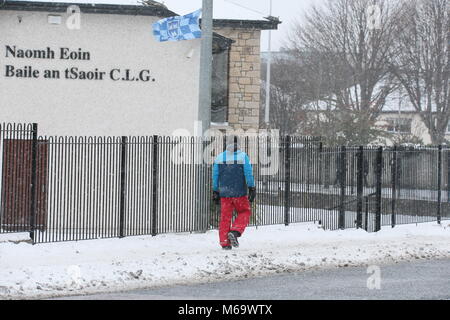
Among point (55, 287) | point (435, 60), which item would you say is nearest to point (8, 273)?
point (55, 287)

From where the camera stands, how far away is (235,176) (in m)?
14.0

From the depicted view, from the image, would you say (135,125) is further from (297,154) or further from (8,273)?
(8,273)

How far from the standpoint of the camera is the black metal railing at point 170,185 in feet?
53.0

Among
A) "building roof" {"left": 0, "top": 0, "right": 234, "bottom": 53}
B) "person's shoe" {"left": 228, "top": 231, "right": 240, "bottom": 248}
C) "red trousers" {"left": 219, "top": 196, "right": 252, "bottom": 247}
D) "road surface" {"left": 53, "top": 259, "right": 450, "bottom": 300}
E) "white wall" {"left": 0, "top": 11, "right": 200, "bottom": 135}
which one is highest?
"building roof" {"left": 0, "top": 0, "right": 234, "bottom": 53}

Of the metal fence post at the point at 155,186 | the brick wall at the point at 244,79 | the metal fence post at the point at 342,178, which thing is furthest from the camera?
the brick wall at the point at 244,79

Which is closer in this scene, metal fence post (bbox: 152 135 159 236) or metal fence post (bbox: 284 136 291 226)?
metal fence post (bbox: 152 135 159 236)

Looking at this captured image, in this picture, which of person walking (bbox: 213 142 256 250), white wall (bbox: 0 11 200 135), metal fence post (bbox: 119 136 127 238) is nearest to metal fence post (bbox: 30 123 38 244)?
metal fence post (bbox: 119 136 127 238)

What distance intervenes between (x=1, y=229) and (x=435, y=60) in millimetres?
29297

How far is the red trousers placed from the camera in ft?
45.8

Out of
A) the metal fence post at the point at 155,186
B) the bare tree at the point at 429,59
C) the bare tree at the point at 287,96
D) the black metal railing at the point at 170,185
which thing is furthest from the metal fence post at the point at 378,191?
the bare tree at the point at 287,96

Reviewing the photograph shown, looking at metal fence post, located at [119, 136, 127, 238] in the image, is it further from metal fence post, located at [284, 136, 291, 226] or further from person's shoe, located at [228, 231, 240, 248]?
metal fence post, located at [284, 136, 291, 226]

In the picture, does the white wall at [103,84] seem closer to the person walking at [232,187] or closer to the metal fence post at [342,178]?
the metal fence post at [342,178]

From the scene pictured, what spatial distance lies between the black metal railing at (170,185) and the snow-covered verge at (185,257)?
2.40 ft

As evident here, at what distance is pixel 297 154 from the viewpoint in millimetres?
18125
